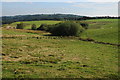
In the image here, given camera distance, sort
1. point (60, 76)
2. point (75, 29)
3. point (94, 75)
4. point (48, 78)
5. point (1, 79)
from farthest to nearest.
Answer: point (75, 29), point (94, 75), point (60, 76), point (48, 78), point (1, 79)

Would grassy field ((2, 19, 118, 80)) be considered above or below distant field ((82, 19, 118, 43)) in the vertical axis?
below

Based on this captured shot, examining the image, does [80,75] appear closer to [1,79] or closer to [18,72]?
[18,72]

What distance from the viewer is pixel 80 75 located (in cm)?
1098

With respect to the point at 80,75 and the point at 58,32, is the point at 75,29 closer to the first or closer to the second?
the point at 58,32

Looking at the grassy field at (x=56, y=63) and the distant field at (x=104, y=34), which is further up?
the distant field at (x=104, y=34)

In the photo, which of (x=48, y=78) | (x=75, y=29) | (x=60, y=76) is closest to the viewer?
(x=48, y=78)

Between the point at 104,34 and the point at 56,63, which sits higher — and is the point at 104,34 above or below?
above

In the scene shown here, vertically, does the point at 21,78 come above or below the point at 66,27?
below

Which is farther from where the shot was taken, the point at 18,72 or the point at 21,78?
the point at 18,72

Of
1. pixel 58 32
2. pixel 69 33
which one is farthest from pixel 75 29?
pixel 58 32

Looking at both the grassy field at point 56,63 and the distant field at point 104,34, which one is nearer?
the grassy field at point 56,63

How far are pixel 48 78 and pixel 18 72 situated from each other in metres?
2.44

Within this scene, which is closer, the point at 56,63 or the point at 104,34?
the point at 56,63

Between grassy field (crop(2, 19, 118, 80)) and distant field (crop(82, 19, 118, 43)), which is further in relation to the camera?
distant field (crop(82, 19, 118, 43))
